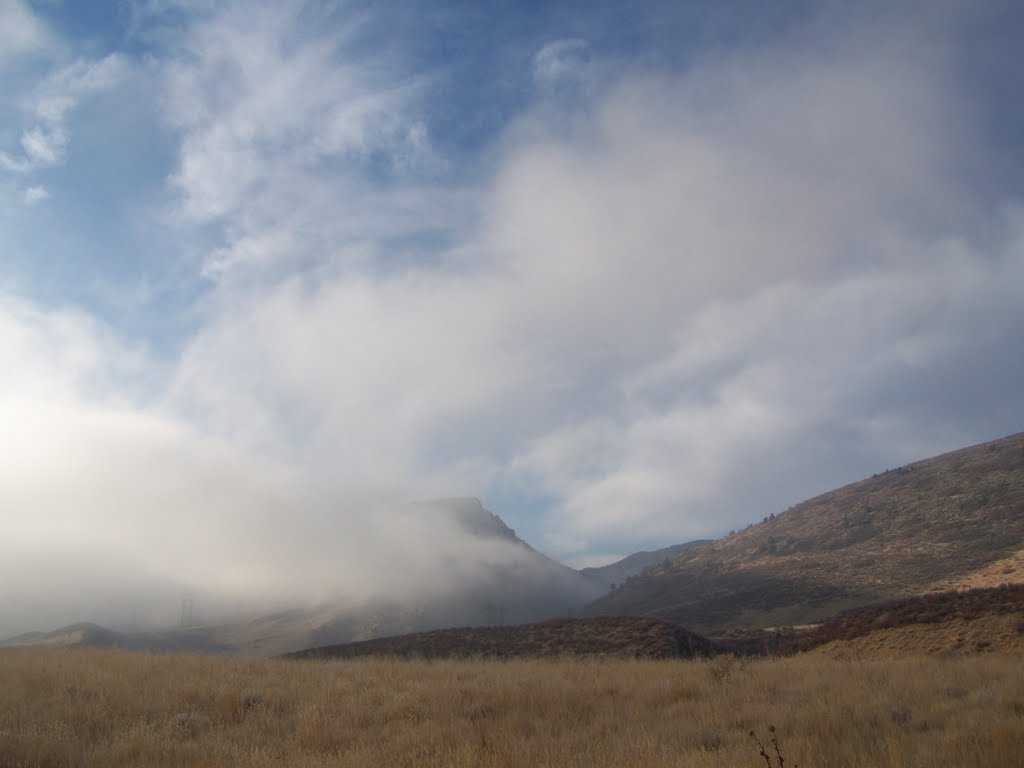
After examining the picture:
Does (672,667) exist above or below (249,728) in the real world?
below

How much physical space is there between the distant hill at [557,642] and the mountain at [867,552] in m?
25.8

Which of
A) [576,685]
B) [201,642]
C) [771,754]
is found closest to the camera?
[771,754]

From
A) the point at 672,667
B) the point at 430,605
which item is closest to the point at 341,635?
the point at 430,605

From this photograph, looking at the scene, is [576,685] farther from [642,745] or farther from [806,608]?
[806,608]

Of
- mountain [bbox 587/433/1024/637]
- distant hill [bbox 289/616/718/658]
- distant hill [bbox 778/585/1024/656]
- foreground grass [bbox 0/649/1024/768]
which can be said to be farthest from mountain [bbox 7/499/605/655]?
distant hill [bbox 778/585/1024/656]

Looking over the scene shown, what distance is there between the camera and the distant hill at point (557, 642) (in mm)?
25984

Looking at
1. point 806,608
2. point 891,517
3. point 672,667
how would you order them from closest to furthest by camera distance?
1. point 672,667
2. point 806,608
3. point 891,517

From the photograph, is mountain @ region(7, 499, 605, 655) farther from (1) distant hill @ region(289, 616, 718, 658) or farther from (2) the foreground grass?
(2) the foreground grass

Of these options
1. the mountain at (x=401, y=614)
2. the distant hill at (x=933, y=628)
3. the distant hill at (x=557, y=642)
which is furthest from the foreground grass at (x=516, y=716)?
the mountain at (x=401, y=614)

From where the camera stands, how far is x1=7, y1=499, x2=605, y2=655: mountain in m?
89.2

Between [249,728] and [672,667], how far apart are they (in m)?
11.9

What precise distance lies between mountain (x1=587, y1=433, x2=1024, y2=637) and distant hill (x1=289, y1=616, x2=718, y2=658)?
25822 millimetres

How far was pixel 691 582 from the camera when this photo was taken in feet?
303

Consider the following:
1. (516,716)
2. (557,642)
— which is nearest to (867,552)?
(557,642)
